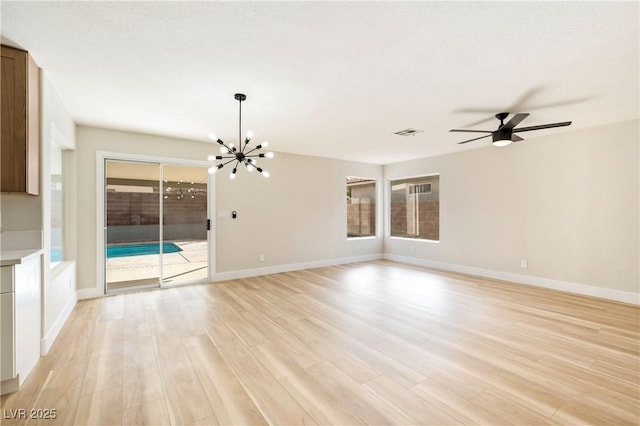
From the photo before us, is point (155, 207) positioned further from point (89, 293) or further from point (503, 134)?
point (503, 134)

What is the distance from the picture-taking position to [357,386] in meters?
2.14

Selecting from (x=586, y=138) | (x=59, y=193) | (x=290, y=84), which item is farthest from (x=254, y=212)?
(x=586, y=138)

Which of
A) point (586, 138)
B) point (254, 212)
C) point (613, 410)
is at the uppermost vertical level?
point (586, 138)

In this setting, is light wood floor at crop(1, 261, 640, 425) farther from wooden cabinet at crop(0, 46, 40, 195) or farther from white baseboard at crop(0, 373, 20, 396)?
wooden cabinet at crop(0, 46, 40, 195)

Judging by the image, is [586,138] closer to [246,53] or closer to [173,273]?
[246,53]

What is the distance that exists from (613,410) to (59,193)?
609cm

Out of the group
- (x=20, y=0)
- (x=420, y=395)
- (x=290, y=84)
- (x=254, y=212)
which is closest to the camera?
(x=20, y=0)

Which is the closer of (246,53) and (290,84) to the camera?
(246,53)

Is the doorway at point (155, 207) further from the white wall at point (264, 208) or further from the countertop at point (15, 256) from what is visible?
the countertop at point (15, 256)

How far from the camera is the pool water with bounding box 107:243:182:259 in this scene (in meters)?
8.90

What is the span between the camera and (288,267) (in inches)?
247

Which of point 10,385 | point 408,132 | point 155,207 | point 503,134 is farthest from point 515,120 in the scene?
point 155,207

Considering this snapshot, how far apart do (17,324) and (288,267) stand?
14.6 feet

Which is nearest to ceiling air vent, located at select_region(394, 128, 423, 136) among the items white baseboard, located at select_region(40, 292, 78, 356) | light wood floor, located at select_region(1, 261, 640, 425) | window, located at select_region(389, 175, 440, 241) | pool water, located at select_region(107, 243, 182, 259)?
window, located at select_region(389, 175, 440, 241)
